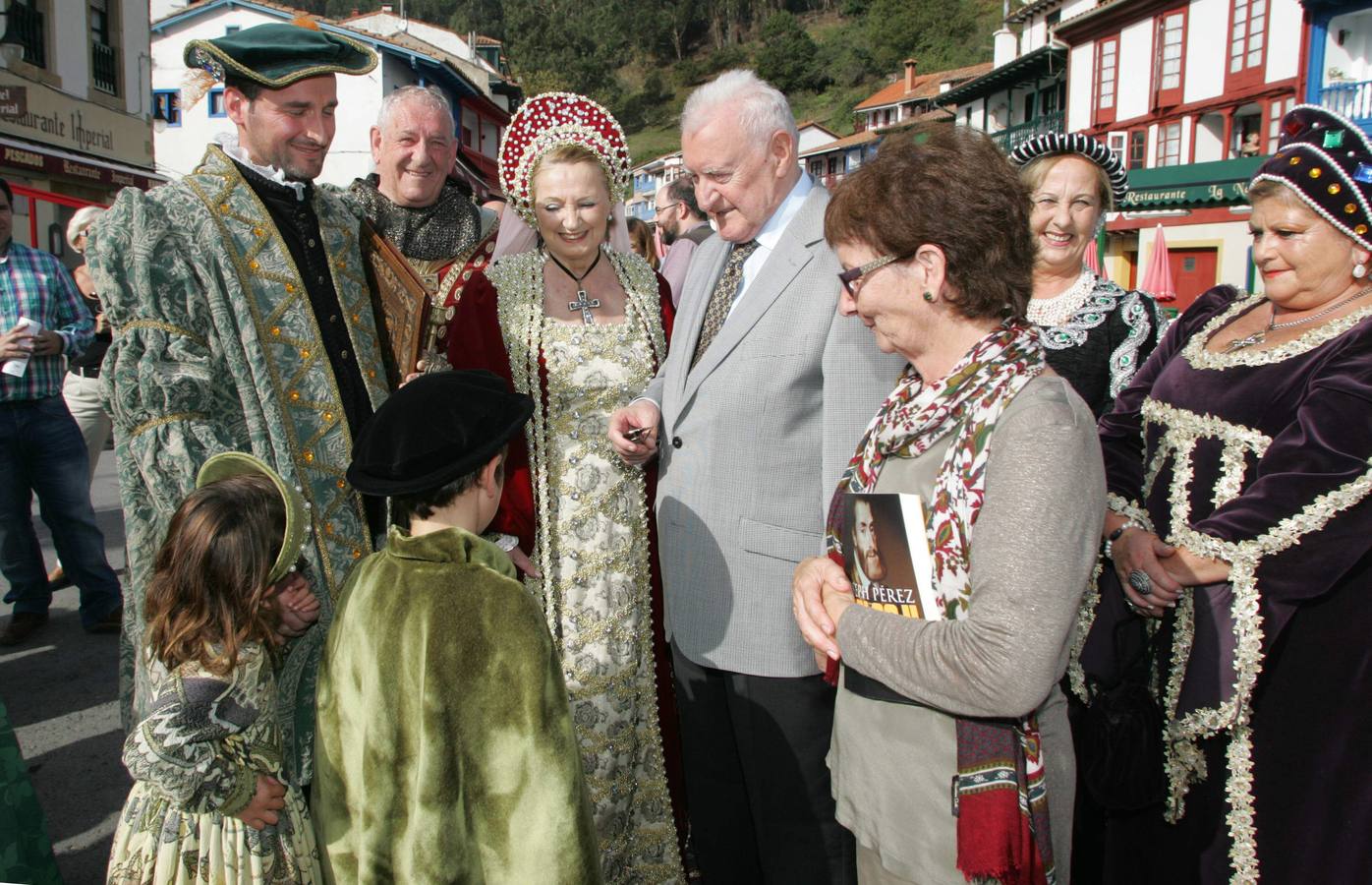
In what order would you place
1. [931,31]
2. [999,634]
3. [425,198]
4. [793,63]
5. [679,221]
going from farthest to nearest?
[793,63]
[931,31]
[679,221]
[425,198]
[999,634]

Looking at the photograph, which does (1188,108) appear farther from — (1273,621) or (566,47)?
(566,47)

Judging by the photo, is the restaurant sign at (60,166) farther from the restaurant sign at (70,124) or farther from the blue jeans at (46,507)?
the blue jeans at (46,507)

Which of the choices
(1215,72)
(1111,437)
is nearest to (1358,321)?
(1111,437)

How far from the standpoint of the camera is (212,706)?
2.08 meters

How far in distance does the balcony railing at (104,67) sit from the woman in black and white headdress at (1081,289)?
64.8ft

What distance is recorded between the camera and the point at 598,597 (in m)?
2.92

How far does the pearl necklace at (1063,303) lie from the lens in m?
3.05

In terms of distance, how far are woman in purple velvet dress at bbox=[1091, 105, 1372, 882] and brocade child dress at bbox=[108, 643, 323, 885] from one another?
2080 mm

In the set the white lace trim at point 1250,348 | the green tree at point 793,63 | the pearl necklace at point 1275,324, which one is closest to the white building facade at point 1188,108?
the white lace trim at point 1250,348

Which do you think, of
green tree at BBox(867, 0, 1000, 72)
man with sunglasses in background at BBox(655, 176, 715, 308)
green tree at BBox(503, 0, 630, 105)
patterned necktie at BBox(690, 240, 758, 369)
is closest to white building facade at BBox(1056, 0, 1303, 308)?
man with sunglasses in background at BBox(655, 176, 715, 308)

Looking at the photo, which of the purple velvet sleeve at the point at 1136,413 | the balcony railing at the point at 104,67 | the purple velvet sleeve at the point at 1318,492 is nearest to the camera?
the purple velvet sleeve at the point at 1318,492

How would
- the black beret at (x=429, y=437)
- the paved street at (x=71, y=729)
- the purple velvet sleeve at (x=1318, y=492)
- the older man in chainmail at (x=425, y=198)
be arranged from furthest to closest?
1. the older man in chainmail at (x=425, y=198)
2. the paved street at (x=71, y=729)
3. the purple velvet sleeve at (x=1318, y=492)
4. the black beret at (x=429, y=437)

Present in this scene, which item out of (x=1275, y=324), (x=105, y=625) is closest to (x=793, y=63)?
(x=105, y=625)

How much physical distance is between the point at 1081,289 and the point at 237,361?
2.53 meters
